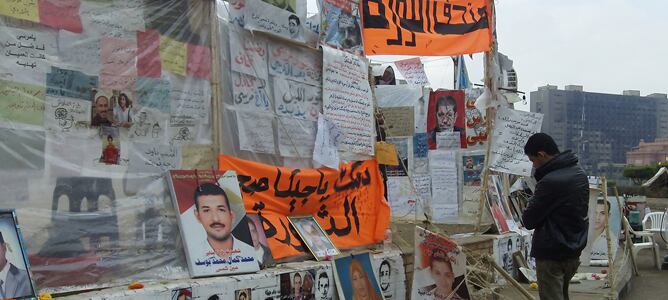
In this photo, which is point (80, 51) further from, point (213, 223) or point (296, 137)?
point (296, 137)

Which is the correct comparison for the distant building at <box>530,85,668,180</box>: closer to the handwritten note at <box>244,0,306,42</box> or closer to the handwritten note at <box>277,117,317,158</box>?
the handwritten note at <box>277,117,317,158</box>

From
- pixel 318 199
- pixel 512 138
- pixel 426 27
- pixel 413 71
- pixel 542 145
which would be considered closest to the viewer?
pixel 542 145

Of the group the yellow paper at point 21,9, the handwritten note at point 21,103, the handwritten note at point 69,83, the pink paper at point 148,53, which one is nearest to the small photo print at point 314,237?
the pink paper at point 148,53

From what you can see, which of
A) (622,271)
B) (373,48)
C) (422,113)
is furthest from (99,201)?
(622,271)

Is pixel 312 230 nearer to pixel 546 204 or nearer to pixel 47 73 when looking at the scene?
pixel 546 204

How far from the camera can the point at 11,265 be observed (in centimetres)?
336

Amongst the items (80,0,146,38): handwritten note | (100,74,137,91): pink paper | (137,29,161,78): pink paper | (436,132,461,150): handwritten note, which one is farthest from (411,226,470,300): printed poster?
(436,132,461,150): handwritten note

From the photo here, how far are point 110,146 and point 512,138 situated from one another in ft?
17.2

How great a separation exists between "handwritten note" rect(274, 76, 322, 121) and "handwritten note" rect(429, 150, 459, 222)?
15.7ft

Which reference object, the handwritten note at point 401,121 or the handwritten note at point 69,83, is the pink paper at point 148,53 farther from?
the handwritten note at point 401,121

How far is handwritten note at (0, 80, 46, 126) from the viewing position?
3.76m

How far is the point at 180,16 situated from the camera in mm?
4852

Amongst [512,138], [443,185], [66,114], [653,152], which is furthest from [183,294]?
[653,152]

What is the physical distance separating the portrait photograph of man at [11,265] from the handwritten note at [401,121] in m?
7.78
